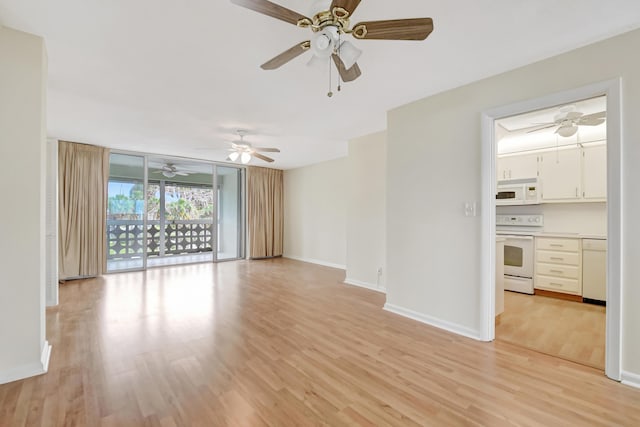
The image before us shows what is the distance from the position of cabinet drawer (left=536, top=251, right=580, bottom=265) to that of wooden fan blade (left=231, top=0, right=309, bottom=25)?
453 centimetres

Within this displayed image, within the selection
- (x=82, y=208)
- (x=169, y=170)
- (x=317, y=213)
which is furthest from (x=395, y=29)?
(x=169, y=170)

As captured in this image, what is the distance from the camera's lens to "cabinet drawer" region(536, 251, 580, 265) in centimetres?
371

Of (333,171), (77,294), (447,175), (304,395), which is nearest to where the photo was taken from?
(304,395)

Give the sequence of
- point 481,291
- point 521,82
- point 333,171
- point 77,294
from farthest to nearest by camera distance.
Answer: point 333,171 → point 77,294 → point 481,291 → point 521,82

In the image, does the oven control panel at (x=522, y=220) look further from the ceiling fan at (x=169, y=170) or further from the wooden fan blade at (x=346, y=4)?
the ceiling fan at (x=169, y=170)

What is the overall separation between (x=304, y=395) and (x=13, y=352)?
2049mm

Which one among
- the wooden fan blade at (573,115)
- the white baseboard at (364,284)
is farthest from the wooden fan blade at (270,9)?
the white baseboard at (364,284)

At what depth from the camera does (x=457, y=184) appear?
2.71m

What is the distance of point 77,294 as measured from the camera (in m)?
3.94

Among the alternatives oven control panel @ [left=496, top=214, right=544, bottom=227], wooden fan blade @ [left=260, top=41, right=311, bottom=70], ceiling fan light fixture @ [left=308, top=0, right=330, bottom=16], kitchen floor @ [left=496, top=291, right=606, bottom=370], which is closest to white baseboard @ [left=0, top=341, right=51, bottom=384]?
wooden fan blade @ [left=260, top=41, right=311, bottom=70]

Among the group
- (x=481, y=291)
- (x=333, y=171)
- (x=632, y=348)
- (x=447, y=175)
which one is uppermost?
(x=333, y=171)

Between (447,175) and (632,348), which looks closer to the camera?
(632,348)

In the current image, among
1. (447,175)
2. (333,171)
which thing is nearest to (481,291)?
(447,175)

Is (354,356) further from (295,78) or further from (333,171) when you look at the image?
(333,171)
